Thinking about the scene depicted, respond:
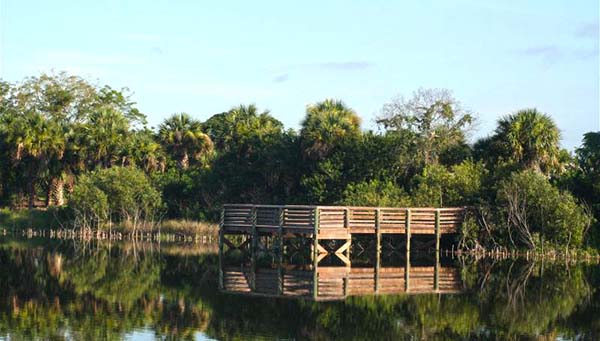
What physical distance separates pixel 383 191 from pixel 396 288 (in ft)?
48.9

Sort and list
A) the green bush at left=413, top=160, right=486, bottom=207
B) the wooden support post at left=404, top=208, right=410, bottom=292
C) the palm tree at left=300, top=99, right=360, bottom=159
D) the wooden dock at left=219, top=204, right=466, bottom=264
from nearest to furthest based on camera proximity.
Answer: the wooden support post at left=404, top=208, right=410, bottom=292 < the wooden dock at left=219, top=204, right=466, bottom=264 < the green bush at left=413, top=160, right=486, bottom=207 < the palm tree at left=300, top=99, right=360, bottom=159

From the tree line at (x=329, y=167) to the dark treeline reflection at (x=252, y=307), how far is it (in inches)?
219

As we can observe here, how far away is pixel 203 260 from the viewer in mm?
38375

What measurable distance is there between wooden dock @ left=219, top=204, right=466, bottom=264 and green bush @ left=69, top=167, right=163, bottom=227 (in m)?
9.55

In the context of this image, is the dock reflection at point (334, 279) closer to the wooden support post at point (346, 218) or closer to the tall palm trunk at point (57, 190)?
the wooden support post at point (346, 218)

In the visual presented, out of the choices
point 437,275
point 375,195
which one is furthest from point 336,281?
point 375,195

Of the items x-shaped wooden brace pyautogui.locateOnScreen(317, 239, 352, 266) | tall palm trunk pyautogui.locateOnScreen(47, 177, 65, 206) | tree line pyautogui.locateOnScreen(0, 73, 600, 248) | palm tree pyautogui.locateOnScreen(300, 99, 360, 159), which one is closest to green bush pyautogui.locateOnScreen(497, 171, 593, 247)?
tree line pyautogui.locateOnScreen(0, 73, 600, 248)

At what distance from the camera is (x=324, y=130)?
163ft

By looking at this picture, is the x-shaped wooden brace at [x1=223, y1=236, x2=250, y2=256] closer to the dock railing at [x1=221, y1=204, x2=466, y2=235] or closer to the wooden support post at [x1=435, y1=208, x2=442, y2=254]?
the dock railing at [x1=221, y1=204, x2=466, y2=235]

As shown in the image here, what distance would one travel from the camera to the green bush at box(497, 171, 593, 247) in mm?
40406

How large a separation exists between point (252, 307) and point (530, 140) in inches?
939

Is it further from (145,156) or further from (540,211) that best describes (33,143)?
(540,211)

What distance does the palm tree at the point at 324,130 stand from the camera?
49312mm

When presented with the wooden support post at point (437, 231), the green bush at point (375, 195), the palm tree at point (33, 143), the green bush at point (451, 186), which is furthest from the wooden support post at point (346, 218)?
the palm tree at point (33, 143)
